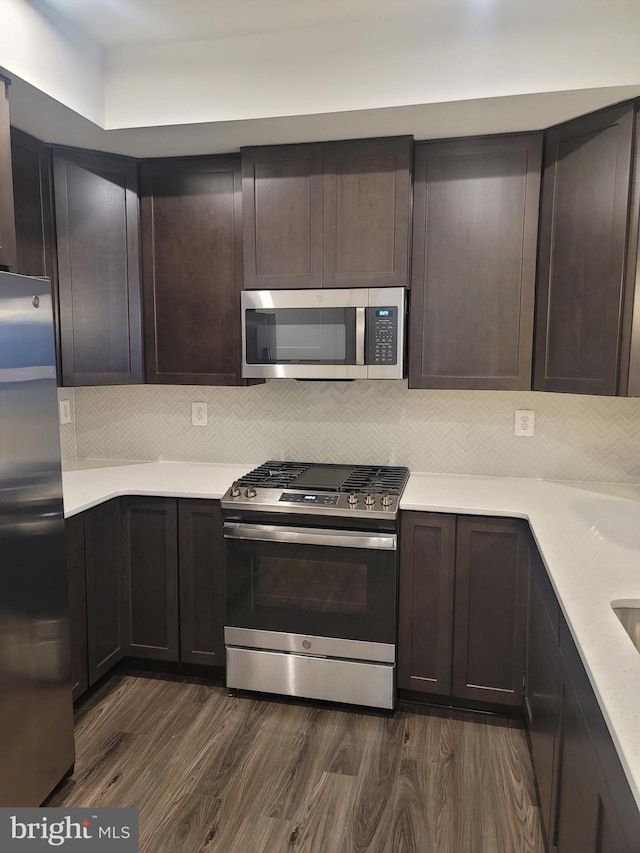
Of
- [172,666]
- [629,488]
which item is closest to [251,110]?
[629,488]

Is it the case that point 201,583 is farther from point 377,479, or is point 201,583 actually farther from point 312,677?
point 377,479

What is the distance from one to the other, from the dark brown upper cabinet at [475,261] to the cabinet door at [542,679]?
31.4 inches

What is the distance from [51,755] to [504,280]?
7.80ft

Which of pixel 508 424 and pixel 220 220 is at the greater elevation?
pixel 220 220

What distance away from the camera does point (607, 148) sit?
222cm

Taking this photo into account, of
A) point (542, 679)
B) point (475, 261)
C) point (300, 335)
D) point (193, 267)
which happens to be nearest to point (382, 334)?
point (300, 335)

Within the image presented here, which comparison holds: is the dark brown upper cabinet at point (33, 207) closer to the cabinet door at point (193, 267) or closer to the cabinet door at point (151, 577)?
the cabinet door at point (193, 267)

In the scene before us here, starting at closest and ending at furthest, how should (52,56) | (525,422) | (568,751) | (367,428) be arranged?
(568,751) < (52,56) < (525,422) < (367,428)

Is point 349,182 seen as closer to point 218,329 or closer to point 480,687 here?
point 218,329

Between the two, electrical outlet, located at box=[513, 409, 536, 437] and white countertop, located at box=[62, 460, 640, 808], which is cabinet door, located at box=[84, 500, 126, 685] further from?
electrical outlet, located at box=[513, 409, 536, 437]

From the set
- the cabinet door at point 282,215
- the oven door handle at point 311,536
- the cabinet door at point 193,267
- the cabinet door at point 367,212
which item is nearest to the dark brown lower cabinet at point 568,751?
the oven door handle at point 311,536

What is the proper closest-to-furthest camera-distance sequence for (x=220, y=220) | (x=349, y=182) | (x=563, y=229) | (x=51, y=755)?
(x=51, y=755), (x=563, y=229), (x=349, y=182), (x=220, y=220)

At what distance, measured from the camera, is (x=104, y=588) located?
8.69 ft

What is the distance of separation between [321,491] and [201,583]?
26.9 inches
